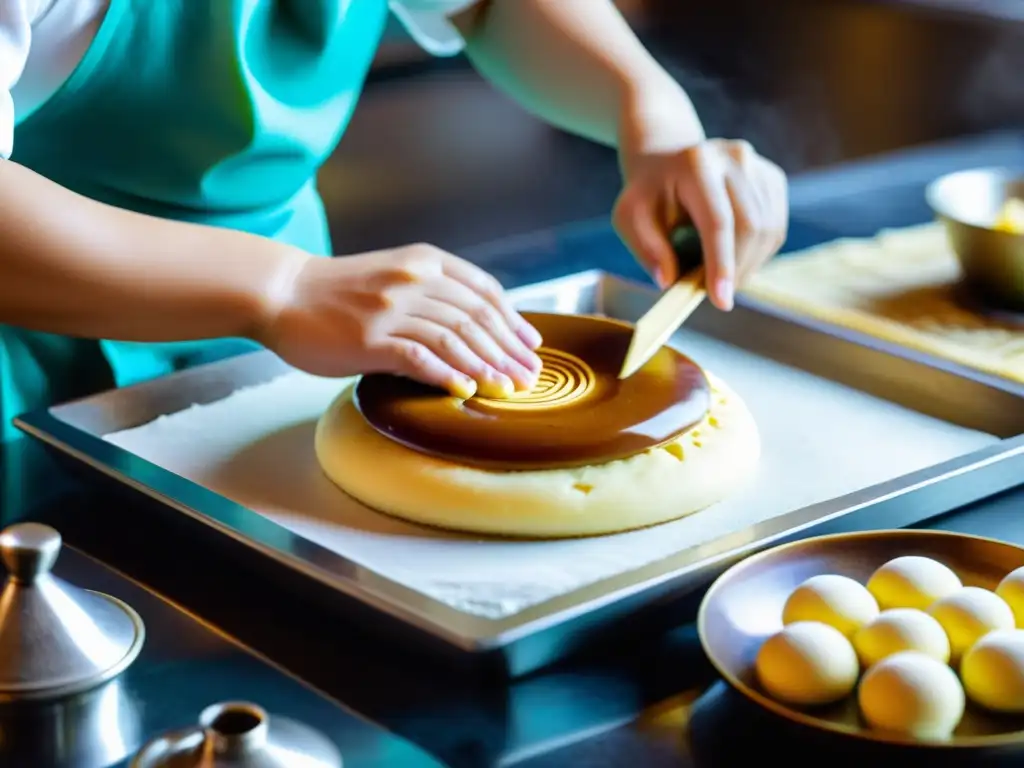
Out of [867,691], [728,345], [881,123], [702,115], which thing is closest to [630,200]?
[728,345]

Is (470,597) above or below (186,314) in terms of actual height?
below

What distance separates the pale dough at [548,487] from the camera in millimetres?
850

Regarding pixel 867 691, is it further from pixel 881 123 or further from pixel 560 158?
pixel 560 158

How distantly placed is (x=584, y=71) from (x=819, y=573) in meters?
0.65

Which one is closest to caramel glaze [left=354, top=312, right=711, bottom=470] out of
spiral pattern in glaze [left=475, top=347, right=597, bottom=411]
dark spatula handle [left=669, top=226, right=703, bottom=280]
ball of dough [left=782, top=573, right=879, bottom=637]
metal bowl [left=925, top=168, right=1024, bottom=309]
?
spiral pattern in glaze [left=475, top=347, right=597, bottom=411]

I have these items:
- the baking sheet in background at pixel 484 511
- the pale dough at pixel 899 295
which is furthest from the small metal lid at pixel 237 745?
the pale dough at pixel 899 295

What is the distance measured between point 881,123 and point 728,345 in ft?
5.40

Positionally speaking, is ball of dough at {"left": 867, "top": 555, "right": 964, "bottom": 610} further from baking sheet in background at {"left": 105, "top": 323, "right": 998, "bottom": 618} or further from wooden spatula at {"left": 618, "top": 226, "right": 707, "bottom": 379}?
wooden spatula at {"left": 618, "top": 226, "right": 707, "bottom": 379}

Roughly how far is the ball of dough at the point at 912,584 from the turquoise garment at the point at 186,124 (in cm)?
63

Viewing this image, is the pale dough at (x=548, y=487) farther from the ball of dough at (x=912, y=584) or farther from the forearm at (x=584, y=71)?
the forearm at (x=584, y=71)

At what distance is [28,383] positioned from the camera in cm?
117

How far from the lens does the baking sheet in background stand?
2.71ft

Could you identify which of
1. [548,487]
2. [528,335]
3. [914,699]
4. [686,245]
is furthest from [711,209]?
[914,699]

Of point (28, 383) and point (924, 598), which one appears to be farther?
point (28, 383)
